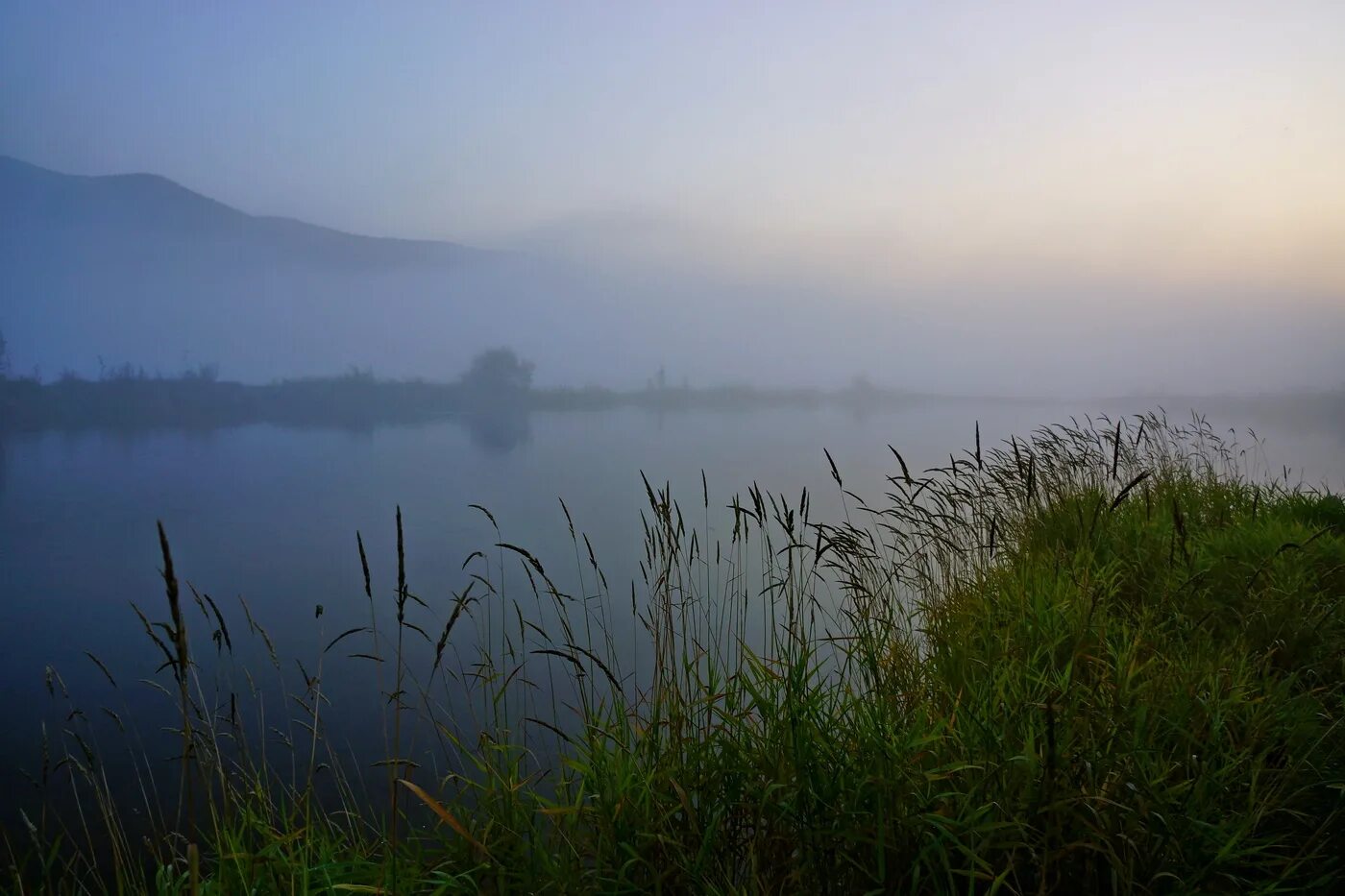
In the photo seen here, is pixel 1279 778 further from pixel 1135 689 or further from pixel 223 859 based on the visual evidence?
pixel 223 859

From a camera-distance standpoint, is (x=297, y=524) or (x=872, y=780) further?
(x=297, y=524)

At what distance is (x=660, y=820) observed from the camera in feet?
6.80

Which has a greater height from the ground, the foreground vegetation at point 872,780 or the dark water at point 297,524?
the foreground vegetation at point 872,780

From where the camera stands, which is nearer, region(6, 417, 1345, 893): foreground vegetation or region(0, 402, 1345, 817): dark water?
region(6, 417, 1345, 893): foreground vegetation

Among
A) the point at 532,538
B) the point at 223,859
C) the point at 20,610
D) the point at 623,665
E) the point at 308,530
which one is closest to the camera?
the point at 223,859

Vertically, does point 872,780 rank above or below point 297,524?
above

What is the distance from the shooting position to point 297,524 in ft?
55.0

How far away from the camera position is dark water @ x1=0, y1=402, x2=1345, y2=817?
8.56 m

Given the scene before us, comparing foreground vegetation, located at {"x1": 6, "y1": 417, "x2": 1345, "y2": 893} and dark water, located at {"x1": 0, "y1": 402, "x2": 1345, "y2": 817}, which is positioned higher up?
foreground vegetation, located at {"x1": 6, "y1": 417, "x2": 1345, "y2": 893}

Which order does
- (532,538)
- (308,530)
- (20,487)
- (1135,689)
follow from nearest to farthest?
(1135,689)
(532,538)
(308,530)
(20,487)

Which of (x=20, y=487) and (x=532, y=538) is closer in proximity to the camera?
(x=532, y=538)

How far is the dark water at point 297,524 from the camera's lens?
28.1 feet

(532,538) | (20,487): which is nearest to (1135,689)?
(532,538)

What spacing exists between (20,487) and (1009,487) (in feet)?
113
